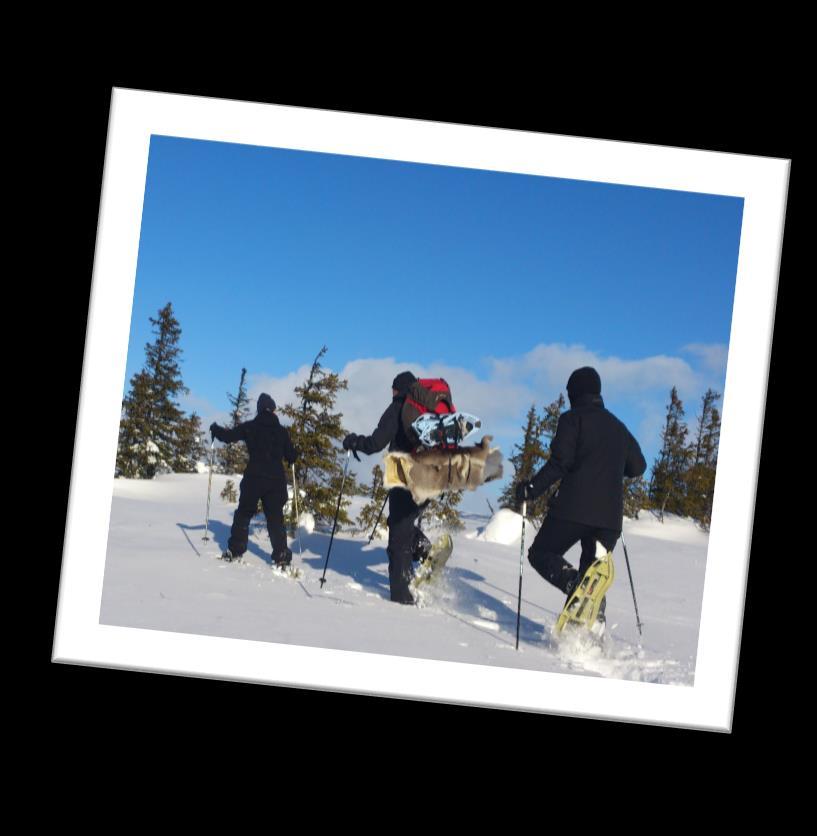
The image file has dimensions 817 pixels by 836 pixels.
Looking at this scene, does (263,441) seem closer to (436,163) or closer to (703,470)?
(436,163)

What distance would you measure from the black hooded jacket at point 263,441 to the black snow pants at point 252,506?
0.08 m

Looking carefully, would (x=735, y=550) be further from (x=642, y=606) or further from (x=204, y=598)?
(x=204, y=598)

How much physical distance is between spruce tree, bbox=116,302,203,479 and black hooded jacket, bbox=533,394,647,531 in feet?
16.0

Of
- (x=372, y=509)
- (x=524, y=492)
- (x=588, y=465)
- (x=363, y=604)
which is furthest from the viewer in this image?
(x=372, y=509)

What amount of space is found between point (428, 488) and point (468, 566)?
1.79 m

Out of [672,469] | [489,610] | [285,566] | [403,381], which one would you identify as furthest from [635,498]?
[285,566]

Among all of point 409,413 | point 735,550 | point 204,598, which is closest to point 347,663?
point 204,598

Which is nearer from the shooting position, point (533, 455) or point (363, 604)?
point (363, 604)

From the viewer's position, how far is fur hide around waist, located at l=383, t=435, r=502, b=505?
5.88 metres

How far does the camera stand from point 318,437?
8508mm

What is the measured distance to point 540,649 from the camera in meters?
5.57

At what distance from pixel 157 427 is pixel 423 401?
4.72m

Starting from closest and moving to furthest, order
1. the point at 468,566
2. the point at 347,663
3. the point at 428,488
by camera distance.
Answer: the point at 347,663 → the point at 428,488 → the point at 468,566

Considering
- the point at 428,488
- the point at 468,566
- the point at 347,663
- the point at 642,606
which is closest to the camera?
the point at 347,663
